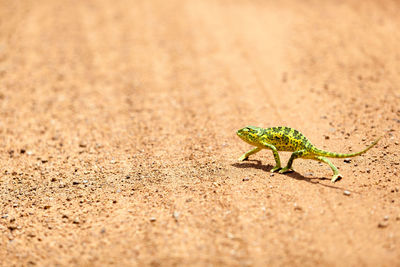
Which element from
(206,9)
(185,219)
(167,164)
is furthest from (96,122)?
(206,9)

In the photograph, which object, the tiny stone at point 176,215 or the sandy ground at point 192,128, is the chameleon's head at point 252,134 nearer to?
the sandy ground at point 192,128

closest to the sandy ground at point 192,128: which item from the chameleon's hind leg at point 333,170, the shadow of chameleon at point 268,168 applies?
the shadow of chameleon at point 268,168

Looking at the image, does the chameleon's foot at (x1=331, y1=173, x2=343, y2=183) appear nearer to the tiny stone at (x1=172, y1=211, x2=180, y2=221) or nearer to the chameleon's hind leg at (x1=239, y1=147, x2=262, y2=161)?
the chameleon's hind leg at (x1=239, y1=147, x2=262, y2=161)

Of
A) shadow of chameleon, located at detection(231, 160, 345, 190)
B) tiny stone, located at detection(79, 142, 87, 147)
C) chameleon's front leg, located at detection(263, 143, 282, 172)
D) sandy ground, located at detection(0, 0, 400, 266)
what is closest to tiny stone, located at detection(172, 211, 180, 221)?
sandy ground, located at detection(0, 0, 400, 266)

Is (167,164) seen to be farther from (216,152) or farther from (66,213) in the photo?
(66,213)

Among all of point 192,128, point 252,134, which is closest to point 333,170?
point 252,134
